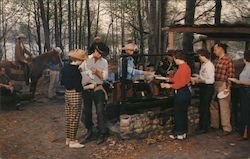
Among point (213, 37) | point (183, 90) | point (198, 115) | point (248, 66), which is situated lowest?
point (198, 115)

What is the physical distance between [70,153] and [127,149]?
118 cm

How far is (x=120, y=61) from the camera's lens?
8.52 meters

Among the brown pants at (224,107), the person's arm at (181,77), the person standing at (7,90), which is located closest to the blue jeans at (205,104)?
the brown pants at (224,107)

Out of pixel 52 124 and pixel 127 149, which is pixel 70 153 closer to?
pixel 127 149

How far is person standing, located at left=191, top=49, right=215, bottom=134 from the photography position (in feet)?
26.2

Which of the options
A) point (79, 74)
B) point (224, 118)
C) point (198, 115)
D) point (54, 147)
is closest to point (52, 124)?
point (54, 147)

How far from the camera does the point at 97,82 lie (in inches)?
316

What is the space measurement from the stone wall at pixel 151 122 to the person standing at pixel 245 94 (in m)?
1.25

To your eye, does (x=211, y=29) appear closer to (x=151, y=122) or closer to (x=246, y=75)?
(x=246, y=75)

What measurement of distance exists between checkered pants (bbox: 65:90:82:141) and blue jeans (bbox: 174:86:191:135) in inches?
82.2

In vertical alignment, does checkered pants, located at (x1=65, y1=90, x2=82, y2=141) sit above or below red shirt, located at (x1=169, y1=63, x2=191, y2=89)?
below

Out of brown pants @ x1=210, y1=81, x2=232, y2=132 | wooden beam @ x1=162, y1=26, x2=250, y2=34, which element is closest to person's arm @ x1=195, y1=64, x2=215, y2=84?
brown pants @ x1=210, y1=81, x2=232, y2=132

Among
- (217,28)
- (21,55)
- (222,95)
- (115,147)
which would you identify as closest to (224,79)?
(222,95)

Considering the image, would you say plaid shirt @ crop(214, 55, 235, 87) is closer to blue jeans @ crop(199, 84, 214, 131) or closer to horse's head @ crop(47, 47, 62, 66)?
blue jeans @ crop(199, 84, 214, 131)
